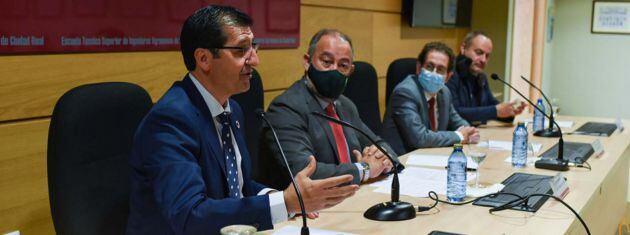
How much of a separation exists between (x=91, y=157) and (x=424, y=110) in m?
2.01

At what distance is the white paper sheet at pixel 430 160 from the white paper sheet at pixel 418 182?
0.38 ft

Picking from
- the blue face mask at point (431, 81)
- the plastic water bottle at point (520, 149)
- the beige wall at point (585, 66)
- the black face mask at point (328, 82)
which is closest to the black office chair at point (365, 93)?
the blue face mask at point (431, 81)

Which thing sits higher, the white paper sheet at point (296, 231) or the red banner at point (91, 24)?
the red banner at point (91, 24)

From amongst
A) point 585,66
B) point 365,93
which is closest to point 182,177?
point 365,93

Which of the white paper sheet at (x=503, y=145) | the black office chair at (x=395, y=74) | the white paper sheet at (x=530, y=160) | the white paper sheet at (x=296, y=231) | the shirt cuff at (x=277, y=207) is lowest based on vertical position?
the white paper sheet at (x=503, y=145)

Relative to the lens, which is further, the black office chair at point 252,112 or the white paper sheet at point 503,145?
the white paper sheet at point 503,145

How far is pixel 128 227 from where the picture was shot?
5.50 feet

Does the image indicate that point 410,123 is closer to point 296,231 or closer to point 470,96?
point 470,96

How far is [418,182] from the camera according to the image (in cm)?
227

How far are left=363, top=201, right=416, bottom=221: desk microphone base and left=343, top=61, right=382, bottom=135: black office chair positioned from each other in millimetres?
1481

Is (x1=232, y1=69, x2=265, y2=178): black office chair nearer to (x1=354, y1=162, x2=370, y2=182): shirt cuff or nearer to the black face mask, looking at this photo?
the black face mask

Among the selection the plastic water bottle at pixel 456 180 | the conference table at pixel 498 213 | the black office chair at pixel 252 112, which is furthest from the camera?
the black office chair at pixel 252 112

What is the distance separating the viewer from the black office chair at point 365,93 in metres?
3.33

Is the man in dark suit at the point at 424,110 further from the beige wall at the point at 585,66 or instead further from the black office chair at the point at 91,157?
the beige wall at the point at 585,66
